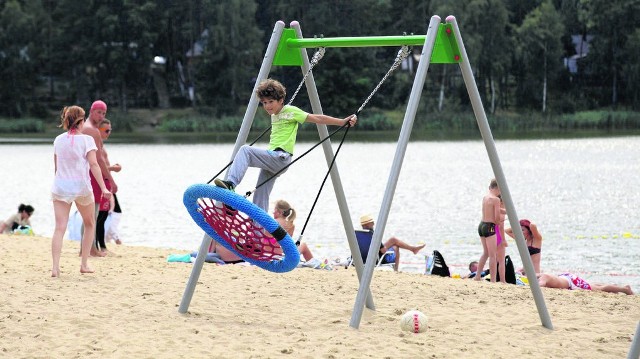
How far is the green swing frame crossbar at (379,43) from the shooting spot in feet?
25.4

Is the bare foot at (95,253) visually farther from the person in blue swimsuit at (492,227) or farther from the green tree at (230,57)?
the green tree at (230,57)

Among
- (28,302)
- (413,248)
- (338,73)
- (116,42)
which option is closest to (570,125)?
(338,73)

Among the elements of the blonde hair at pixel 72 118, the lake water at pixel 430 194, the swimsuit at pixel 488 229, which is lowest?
the lake water at pixel 430 194

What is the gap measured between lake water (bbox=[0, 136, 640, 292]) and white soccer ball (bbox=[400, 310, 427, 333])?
6.10 meters

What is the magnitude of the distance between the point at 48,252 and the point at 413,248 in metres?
4.28

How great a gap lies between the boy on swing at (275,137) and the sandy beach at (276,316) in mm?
1038

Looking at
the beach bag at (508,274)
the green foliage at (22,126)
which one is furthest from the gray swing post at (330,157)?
the green foliage at (22,126)

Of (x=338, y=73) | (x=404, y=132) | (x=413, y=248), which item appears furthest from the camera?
(x=338, y=73)

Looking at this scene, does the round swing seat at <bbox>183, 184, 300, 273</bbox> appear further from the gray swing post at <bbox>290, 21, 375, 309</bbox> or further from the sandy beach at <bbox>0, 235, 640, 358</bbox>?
the gray swing post at <bbox>290, 21, 375, 309</bbox>

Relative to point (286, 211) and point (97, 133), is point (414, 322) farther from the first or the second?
point (97, 133)

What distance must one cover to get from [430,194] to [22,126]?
188ft

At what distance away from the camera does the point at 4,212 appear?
1032 inches

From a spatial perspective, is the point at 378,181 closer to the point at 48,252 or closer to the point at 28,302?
the point at 48,252

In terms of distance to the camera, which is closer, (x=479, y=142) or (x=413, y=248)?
(x=413, y=248)
